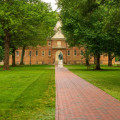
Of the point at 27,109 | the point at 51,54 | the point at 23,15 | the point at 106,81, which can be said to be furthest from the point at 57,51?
the point at 27,109

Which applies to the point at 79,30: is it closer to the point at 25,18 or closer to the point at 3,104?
the point at 25,18

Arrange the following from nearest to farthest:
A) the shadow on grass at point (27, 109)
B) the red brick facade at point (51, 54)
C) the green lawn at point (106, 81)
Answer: the shadow on grass at point (27, 109)
the green lawn at point (106, 81)
the red brick facade at point (51, 54)

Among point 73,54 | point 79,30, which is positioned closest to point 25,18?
point 79,30

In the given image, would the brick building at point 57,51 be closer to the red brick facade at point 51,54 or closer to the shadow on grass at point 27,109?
the red brick facade at point 51,54

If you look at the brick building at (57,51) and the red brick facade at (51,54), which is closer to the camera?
the brick building at (57,51)

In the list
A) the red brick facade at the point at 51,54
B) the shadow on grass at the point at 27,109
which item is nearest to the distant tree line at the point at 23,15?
the shadow on grass at the point at 27,109

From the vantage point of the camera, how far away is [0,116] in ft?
20.2

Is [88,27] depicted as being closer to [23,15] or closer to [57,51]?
[23,15]

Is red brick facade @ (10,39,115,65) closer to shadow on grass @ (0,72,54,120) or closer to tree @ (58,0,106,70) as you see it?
tree @ (58,0,106,70)

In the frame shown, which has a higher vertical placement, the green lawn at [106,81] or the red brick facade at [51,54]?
the red brick facade at [51,54]

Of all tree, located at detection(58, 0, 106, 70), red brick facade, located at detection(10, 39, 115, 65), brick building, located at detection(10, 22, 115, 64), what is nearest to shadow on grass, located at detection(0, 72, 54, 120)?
tree, located at detection(58, 0, 106, 70)

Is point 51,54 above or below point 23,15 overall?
below

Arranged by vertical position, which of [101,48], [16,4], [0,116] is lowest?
[0,116]

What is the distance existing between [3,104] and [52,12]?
23.3 meters
